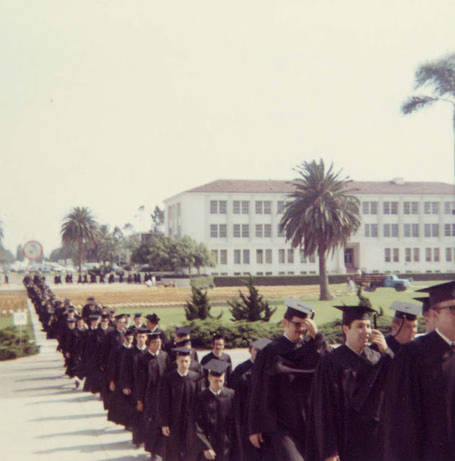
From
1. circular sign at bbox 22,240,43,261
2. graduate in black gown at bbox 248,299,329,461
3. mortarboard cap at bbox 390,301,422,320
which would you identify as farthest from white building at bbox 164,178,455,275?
graduate in black gown at bbox 248,299,329,461

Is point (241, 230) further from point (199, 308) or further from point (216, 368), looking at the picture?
point (216, 368)

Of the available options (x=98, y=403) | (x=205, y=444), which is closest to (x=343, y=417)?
(x=205, y=444)

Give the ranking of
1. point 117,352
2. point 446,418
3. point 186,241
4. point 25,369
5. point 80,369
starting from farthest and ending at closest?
point 186,241 → point 25,369 → point 80,369 → point 117,352 → point 446,418

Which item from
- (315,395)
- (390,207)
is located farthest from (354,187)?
(315,395)

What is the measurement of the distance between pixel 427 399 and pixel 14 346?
19.8 m

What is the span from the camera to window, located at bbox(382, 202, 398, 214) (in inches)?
3658

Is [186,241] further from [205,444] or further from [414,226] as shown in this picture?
[205,444]

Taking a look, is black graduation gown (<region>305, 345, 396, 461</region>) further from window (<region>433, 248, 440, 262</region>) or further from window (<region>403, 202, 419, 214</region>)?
window (<region>433, 248, 440, 262</region>)

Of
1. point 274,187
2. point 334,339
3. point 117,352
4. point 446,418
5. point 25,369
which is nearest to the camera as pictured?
point 446,418

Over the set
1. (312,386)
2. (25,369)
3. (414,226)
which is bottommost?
(25,369)

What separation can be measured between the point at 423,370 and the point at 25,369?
16.9 metres

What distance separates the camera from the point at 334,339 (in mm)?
22453

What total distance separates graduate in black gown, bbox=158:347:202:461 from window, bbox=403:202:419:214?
88.4m

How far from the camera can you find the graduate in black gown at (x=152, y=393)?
355 inches
